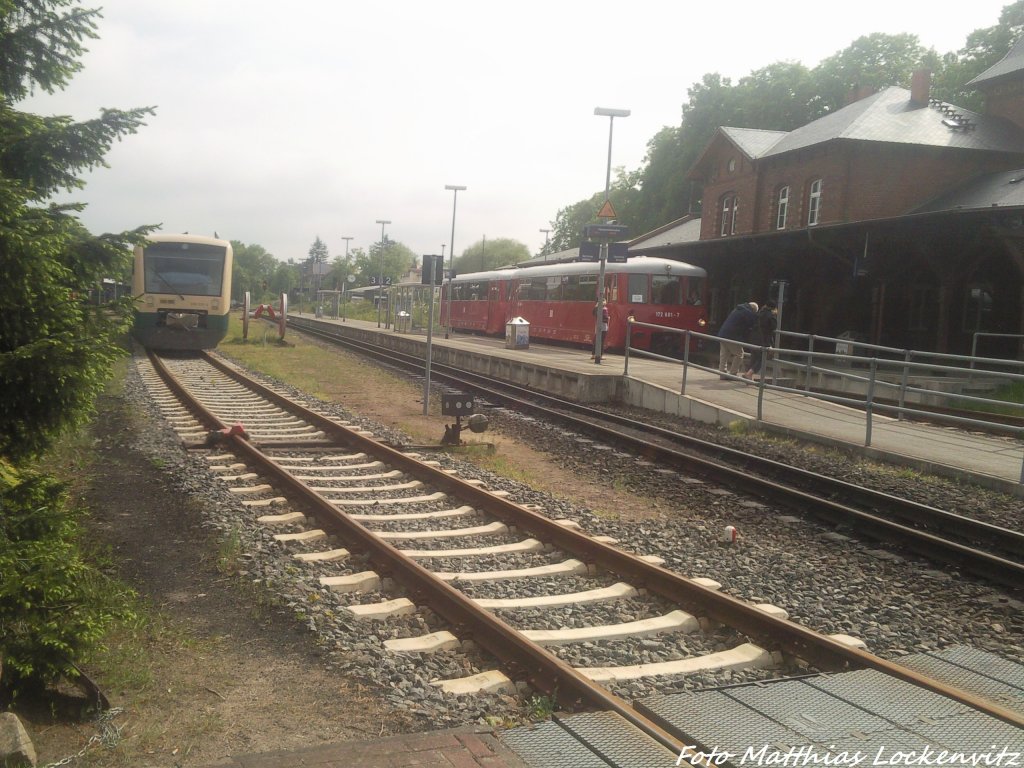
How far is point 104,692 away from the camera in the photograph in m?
3.82

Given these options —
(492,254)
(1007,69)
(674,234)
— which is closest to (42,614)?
(1007,69)

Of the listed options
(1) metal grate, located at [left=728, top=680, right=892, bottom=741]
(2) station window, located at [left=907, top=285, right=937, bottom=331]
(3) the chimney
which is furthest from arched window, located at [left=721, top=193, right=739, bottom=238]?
(1) metal grate, located at [left=728, top=680, right=892, bottom=741]

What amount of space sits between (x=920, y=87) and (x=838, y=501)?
2861 cm

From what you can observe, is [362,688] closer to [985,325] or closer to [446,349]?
[446,349]

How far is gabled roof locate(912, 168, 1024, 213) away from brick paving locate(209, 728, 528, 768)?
2118 centimetres

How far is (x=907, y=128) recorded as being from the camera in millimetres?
31203

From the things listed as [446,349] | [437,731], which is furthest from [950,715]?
[446,349]

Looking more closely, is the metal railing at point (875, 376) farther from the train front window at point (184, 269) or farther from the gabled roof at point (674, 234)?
the gabled roof at point (674, 234)

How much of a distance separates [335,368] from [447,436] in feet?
39.5

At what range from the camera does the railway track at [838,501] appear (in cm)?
691

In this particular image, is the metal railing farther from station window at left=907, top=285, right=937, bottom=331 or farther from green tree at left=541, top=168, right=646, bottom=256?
green tree at left=541, top=168, right=646, bottom=256

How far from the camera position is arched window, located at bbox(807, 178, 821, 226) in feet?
105

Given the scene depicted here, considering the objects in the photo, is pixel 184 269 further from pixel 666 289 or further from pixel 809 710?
pixel 809 710

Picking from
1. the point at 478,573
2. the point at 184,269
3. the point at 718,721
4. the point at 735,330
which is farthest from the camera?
the point at 184,269
